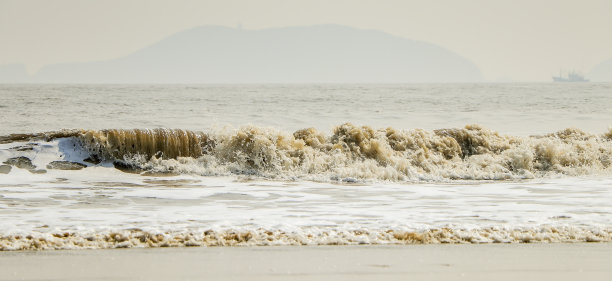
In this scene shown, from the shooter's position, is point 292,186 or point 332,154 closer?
point 292,186

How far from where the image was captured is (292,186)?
12.0m

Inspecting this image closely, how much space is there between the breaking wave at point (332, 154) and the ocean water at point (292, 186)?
0.04m

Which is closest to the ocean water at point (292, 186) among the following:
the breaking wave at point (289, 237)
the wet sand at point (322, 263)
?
the breaking wave at point (289, 237)

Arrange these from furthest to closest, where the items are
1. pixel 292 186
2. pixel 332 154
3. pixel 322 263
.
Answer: pixel 332 154, pixel 292 186, pixel 322 263

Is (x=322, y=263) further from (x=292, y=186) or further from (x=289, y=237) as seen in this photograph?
(x=292, y=186)

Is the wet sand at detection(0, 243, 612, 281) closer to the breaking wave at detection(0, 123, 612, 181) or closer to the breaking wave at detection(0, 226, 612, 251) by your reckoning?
the breaking wave at detection(0, 226, 612, 251)

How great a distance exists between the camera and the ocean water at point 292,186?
704cm

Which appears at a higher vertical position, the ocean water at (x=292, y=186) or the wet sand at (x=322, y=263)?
the wet sand at (x=322, y=263)

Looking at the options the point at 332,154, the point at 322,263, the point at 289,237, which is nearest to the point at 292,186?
the point at 332,154

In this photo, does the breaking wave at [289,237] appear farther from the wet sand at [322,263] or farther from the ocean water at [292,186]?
the wet sand at [322,263]

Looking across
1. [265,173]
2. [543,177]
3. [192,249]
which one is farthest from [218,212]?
[543,177]

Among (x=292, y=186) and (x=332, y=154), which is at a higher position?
(x=332, y=154)

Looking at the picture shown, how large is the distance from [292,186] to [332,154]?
306 cm

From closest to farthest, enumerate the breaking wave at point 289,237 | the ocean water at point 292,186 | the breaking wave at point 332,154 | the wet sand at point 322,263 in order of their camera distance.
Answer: the wet sand at point 322,263, the breaking wave at point 289,237, the ocean water at point 292,186, the breaking wave at point 332,154
